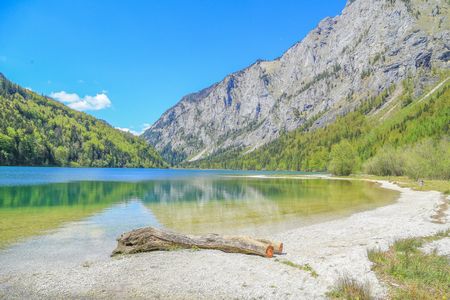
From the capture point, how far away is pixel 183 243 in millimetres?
21781

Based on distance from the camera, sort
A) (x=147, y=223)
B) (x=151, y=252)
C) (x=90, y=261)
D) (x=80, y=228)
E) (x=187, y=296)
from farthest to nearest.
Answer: (x=147, y=223) < (x=80, y=228) < (x=151, y=252) < (x=90, y=261) < (x=187, y=296)

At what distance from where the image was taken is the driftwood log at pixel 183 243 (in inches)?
801

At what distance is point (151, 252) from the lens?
827 inches

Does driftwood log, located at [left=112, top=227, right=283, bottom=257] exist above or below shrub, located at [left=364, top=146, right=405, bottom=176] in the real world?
below

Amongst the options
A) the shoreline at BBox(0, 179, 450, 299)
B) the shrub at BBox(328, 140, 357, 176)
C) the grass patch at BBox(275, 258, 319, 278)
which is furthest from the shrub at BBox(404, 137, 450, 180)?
the grass patch at BBox(275, 258, 319, 278)

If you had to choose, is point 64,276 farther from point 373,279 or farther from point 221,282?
point 373,279

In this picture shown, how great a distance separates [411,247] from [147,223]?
23.5 metres

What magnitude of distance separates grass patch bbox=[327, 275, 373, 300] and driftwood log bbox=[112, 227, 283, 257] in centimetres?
673

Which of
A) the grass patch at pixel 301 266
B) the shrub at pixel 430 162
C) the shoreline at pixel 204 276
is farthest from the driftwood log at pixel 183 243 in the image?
the shrub at pixel 430 162

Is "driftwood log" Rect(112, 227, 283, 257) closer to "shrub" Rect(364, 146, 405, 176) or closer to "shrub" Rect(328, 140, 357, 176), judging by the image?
"shrub" Rect(364, 146, 405, 176)

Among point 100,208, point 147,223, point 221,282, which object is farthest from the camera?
point 100,208

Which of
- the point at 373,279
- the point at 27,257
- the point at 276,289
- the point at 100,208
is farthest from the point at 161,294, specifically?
the point at 100,208

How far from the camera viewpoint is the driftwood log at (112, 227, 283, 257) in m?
20.3

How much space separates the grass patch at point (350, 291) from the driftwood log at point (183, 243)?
673cm
